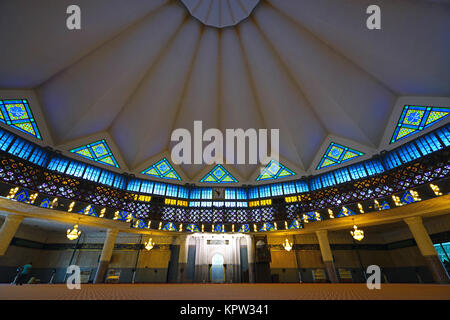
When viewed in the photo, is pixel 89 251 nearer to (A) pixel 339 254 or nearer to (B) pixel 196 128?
(B) pixel 196 128

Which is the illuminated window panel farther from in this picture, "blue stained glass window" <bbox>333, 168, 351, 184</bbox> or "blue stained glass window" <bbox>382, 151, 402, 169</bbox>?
"blue stained glass window" <bbox>382, 151, 402, 169</bbox>

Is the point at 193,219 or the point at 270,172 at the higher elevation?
the point at 270,172

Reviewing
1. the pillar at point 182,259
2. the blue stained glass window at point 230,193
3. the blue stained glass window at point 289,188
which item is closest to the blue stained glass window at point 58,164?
the pillar at point 182,259

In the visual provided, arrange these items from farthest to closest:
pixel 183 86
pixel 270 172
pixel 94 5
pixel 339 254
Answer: pixel 270 172 < pixel 339 254 < pixel 183 86 < pixel 94 5

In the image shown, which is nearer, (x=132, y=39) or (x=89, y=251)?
(x=132, y=39)

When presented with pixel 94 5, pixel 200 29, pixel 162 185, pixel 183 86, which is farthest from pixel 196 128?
pixel 94 5

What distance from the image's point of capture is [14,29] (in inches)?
414

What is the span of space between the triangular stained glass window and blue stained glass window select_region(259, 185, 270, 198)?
3.40 m

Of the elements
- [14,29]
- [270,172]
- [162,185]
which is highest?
[14,29]

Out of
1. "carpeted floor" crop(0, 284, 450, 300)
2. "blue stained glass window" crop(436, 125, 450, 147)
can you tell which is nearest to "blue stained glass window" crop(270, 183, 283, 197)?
"blue stained glass window" crop(436, 125, 450, 147)

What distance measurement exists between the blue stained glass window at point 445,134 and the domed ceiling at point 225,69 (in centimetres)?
238

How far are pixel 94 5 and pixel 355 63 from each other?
20.1 m

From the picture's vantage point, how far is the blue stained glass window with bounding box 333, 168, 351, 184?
57.2 feet
